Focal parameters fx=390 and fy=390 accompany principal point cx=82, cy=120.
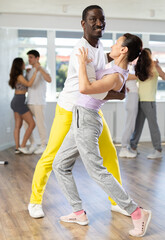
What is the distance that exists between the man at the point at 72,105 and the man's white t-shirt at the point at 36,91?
3137 millimetres

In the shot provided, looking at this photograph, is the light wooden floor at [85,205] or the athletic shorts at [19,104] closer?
the light wooden floor at [85,205]

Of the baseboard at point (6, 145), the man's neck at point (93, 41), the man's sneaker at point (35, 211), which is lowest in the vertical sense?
the baseboard at point (6, 145)

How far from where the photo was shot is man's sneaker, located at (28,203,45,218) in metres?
2.97

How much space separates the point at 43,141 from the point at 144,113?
1630 mm

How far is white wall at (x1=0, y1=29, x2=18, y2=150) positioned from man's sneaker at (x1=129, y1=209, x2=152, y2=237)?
4.21m

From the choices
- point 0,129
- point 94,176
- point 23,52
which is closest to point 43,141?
point 0,129

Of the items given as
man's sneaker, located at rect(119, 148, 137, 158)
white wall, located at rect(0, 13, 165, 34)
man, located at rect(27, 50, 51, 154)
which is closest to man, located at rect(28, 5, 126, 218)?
man's sneaker, located at rect(119, 148, 137, 158)

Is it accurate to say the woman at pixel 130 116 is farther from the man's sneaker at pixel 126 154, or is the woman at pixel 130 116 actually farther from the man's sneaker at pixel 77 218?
the man's sneaker at pixel 77 218

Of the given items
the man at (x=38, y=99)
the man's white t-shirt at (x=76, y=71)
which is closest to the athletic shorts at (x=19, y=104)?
the man at (x=38, y=99)

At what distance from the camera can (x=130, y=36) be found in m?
2.42

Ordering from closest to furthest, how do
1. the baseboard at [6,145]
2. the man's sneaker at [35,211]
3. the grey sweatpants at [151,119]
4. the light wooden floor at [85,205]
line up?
1. the light wooden floor at [85,205]
2. the man's sneaker at [35,211]
3. the grey sweatpants at [151,119]
4. the baseboard at [6,145]

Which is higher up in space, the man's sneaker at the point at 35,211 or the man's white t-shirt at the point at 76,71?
the man's white t-shirt at the point at 76,71

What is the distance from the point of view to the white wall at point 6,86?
6.48 metres

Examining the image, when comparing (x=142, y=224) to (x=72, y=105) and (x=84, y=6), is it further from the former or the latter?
(x=84, y=6)
